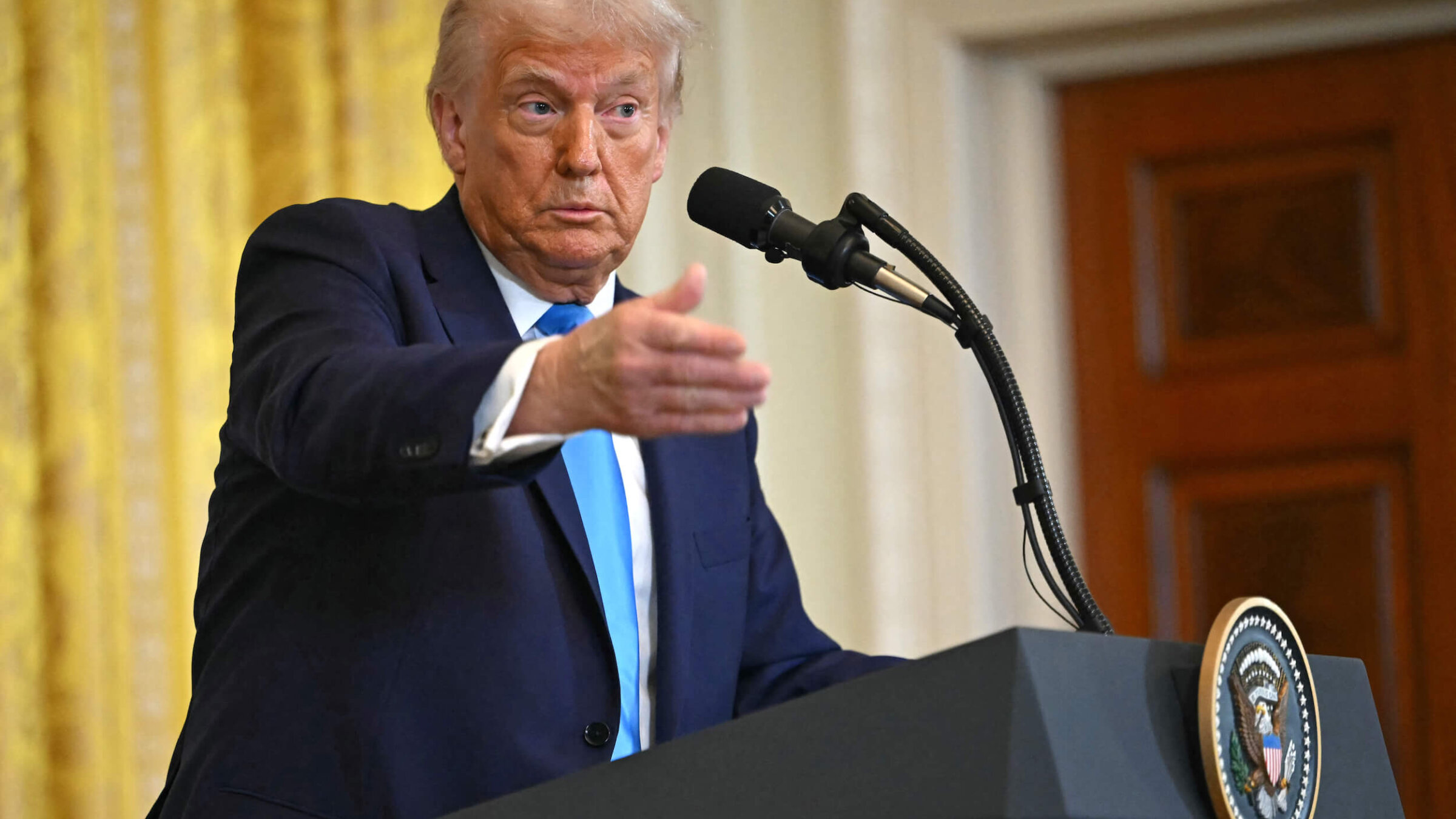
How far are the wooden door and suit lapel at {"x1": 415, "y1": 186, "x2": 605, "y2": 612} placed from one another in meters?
2.17

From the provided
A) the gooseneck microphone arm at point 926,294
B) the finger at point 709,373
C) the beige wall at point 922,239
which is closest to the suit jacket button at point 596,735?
the gooseneck microphone arm at point 926,294

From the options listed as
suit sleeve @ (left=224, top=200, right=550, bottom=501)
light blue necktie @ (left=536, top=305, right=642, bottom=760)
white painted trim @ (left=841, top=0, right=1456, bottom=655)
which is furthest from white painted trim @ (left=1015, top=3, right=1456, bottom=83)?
suit sleeve @ (left=224, top=200, right=550, bottom=501)

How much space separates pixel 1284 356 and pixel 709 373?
269cm

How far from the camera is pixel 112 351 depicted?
2508 mm

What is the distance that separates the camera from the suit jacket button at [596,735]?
139 cm

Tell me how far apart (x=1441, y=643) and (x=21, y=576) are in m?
2.60

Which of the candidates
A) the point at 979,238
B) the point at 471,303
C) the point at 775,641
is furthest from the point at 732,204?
the point at 979,238

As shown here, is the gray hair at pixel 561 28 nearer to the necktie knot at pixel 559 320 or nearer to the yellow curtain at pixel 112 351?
the necktie knot at pixel 559 320

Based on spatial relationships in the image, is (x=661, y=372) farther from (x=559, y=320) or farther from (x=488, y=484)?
(x=559, y=320)

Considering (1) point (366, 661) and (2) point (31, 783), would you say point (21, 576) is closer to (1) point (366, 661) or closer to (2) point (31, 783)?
(2) point (31, 783)

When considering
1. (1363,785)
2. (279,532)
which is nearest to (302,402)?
(279,532)

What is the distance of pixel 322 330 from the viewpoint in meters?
1.29

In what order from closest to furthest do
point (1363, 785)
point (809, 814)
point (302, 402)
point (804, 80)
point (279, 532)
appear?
point (809, 814) → point (302, 402) → point (1363, 785) → point (279, 532) → point (804, 80)

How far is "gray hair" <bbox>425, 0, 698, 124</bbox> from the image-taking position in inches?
63.0
